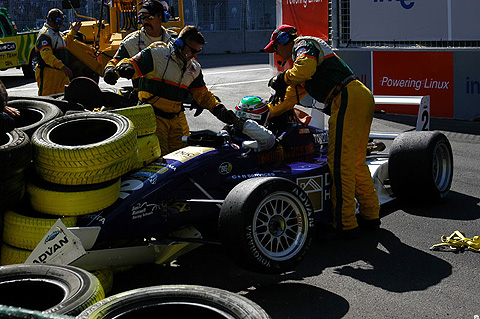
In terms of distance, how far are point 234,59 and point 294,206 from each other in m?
21.5

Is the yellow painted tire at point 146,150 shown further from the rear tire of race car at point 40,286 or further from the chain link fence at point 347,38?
the chain link fence at point 347,38

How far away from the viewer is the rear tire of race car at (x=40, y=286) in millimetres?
3604

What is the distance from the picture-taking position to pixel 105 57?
15.2 m

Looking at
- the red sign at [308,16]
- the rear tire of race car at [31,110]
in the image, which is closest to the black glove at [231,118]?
the rear tire of race car at [31,110]

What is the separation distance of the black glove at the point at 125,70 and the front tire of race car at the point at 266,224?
6.13 ft

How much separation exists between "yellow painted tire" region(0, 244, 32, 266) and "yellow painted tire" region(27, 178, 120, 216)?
1.03 feet

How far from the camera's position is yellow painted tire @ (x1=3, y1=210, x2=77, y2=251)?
4.83m

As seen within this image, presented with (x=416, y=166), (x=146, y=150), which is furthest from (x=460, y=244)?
(x=146, y=150)

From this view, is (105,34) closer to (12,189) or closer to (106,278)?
(12,189)

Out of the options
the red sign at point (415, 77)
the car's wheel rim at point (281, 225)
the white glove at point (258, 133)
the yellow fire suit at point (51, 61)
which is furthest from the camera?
the red sign at point (415, 77)

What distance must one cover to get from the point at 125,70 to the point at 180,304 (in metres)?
3.59

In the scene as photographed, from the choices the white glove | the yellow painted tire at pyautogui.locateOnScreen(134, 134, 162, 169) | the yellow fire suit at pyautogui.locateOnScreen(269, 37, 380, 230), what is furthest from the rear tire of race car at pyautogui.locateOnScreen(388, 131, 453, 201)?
the yellow painted tire at pyautogui.locateOnScreen(134, 134, 162, 169)

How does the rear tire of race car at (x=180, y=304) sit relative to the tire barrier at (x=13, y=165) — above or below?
below

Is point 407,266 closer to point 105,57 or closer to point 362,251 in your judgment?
point 362,251
